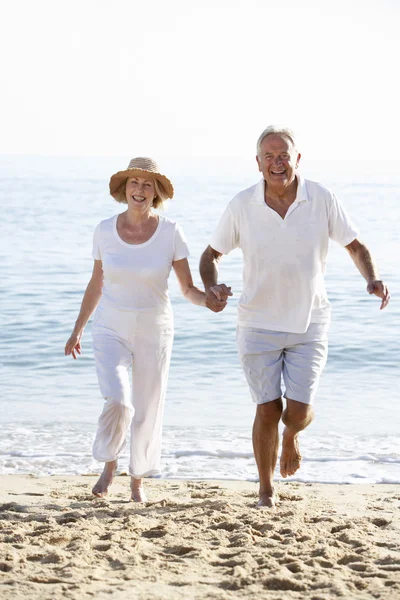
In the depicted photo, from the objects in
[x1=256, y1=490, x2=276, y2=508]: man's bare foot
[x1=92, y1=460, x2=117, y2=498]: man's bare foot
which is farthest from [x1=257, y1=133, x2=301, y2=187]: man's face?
[x1=92, y1=460, x2=117, y2=498]: man's bare foot

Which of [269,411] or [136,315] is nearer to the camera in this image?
[269,411]

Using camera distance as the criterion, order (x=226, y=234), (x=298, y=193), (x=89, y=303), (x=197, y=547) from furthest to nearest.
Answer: (x=89, y=303) < (x=226, y=234) < (x=298, y=193) < (x=197, y=547)

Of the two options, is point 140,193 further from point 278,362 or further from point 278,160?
point 278,362

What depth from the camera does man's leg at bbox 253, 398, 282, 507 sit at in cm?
561

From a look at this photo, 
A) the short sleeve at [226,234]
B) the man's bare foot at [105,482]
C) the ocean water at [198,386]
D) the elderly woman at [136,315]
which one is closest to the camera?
the short sleeve at [226,234]

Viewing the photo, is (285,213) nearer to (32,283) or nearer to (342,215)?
(342,215)

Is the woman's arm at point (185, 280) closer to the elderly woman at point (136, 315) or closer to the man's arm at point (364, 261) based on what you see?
the elderly woman at point (136, 315)

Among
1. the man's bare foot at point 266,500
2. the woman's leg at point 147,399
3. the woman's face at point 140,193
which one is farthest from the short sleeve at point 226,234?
the man's bare foot at point 266,500

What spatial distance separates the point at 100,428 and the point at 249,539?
1.31 meters

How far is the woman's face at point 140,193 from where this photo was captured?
587 cm

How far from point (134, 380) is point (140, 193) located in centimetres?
110

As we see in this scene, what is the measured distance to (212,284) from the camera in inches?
220

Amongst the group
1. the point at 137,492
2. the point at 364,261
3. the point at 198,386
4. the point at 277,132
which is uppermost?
the point at 277,132

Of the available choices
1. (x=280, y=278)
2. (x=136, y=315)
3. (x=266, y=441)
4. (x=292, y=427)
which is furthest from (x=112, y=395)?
(x=280, y=278)
